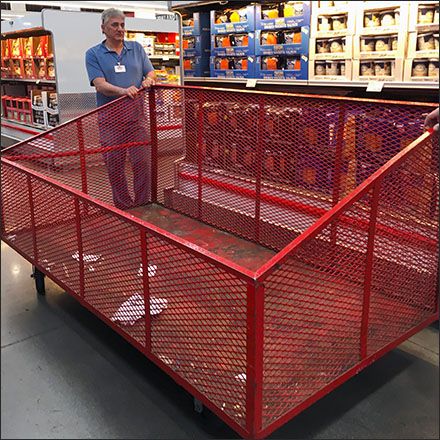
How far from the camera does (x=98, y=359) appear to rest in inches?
122

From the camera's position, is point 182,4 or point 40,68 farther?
point 40,68

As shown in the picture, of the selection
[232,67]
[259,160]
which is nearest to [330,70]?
[232,67]

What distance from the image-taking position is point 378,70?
5027mm

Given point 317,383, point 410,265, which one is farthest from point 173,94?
point 317,383

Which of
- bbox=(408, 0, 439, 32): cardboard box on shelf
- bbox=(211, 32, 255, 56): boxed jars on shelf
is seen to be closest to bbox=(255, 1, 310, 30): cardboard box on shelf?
bbox=(211, 32, 255, 56): boxed jars on shelf

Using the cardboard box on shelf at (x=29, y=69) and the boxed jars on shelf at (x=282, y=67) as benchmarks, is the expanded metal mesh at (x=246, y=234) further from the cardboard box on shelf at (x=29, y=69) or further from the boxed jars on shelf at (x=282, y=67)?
the cardboard box on shelf at (x=29, y=69)

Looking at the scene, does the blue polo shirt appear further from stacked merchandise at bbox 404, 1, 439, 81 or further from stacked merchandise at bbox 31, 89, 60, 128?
stacked merchandise at bbox 31, 89, 60, 128

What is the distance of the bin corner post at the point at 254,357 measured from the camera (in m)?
1.87

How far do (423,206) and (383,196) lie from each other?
1.18 ft

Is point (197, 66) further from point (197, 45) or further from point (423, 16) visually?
point (423, 16)

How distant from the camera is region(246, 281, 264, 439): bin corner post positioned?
1.87 metres

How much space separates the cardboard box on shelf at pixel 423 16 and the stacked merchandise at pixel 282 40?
48.4 inches

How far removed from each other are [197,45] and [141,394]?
5.70 metres

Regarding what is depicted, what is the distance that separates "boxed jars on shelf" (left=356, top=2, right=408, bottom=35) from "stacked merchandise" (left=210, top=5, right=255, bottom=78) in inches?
63.1
